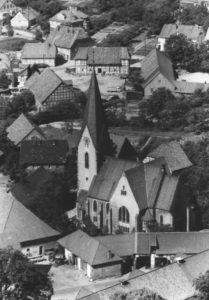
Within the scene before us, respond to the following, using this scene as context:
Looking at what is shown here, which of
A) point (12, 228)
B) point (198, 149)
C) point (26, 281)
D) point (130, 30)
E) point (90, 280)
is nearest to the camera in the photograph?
point (26, 281)

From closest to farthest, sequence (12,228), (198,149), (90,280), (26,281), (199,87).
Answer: (26,281)
(90,280)
(12,228)
(198,149)
(199,87)

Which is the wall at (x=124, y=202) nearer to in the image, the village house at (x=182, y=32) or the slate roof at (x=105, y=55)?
the slate roof at (x=105, y=55)

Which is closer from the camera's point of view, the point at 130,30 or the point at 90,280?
the point at 90,280

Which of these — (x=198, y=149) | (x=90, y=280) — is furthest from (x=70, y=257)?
(x=198, y=149)

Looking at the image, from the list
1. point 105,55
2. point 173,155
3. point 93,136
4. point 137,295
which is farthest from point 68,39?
point 137,295

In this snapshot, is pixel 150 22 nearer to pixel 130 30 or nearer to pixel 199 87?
pixel 130 30

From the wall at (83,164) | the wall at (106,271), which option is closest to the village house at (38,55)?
the wall at (83,164)

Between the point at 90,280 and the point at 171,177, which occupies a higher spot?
the point at 171,177
